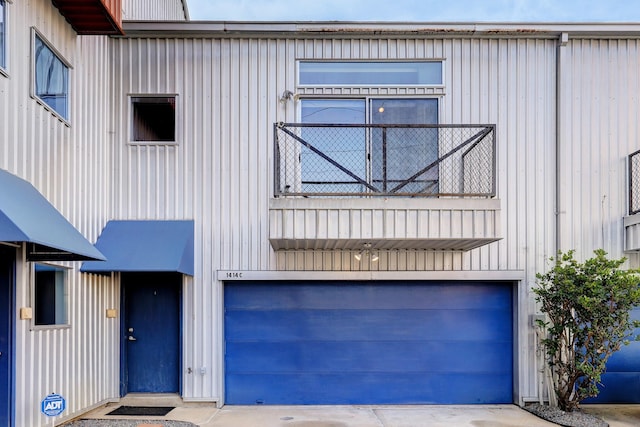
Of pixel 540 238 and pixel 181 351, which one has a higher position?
pixel 540 238

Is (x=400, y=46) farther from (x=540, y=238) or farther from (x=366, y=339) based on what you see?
(x=366, y=339)

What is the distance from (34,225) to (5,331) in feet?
4.64

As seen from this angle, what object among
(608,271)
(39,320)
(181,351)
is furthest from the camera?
(181,351)

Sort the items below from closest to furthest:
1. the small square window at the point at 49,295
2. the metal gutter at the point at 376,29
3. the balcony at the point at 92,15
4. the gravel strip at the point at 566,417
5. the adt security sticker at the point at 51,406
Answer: the adt security sticker at the point at 51,406 < the small square window at the point at 49,295 < the balcony at the point at 92,15 < the gravel strip at the point at 566,417 < the metal gutter at the point at 376,29

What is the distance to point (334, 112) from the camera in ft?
29.0

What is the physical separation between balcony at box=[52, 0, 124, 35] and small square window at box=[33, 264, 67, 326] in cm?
312

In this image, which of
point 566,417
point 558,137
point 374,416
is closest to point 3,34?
point 374,416

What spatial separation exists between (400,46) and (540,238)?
3599 mm

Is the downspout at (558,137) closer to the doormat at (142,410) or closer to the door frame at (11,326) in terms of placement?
the doormat at (142,410)

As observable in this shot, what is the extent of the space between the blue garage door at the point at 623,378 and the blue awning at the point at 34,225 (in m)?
7.31

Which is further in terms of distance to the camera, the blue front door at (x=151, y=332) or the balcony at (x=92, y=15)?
the blue front door at (x=151, y=332)

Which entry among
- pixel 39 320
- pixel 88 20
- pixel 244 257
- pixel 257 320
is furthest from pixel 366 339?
pixel 88 20

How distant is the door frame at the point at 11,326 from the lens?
583 centimetres

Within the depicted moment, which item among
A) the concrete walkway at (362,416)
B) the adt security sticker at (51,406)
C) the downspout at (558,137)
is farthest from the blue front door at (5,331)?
the downspout at (558,137)
